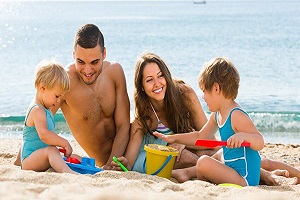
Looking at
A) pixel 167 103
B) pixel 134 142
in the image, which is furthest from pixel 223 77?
pixel 134 142

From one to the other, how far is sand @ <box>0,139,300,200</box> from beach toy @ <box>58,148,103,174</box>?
0.18m

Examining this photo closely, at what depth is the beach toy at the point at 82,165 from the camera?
404cm

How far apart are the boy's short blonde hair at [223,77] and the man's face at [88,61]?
0.97m

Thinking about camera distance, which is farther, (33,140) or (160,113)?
(160,113)

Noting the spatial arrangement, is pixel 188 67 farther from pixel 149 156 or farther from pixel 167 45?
pixel 149 156

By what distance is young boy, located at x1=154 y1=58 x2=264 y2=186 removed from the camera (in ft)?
13.1

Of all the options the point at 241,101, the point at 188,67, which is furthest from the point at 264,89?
the point at 188,67

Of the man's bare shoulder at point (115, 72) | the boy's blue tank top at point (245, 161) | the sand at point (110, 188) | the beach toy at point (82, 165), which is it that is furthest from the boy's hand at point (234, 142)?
A: the man's bare shoulder at point (115, 72)

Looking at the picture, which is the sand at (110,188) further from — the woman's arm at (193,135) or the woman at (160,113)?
the woman at (160,113)

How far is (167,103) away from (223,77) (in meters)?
0.80

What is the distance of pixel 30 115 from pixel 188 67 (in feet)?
36.0

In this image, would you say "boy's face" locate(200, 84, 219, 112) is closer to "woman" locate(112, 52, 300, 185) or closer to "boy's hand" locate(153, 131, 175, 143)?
"boy's hand" locate(153, 131, 175, 143)

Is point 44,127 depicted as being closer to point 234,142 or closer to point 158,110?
point 158,110

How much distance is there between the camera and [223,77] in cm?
411
